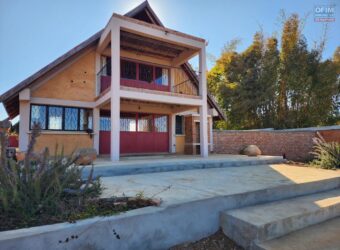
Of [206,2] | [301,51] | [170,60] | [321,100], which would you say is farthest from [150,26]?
[321,100]

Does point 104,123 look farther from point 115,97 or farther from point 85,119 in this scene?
point 115,97

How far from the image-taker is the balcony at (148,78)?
11.6 m

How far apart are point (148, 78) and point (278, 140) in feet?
31.6

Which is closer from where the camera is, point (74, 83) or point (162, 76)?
point (74, 83)

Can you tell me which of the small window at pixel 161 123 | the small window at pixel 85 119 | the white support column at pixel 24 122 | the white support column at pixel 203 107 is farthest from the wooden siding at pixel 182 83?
the white support column at pixel 24 122

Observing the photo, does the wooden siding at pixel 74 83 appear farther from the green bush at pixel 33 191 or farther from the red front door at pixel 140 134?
the green bush at pixel 33 191

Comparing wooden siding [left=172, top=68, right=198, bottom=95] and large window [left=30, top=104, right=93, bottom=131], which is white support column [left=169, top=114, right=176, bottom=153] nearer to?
wooden siding [left=172, top=68, right=198, bottom=95]

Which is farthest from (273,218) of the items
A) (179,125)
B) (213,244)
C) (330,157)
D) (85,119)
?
(179,125)

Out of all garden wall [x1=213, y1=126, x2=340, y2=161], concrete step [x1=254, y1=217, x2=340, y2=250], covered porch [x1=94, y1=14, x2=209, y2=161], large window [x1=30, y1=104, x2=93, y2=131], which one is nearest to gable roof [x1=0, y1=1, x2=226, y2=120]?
covered porch [x1=94, y1=14, x2=209, y2=161]

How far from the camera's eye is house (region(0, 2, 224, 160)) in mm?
9414

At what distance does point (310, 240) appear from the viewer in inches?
122

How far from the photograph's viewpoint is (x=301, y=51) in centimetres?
1842

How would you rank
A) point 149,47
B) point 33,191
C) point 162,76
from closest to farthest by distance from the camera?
point 33,191 → point 149,47 → point 162,76

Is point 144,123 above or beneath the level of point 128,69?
beneath
